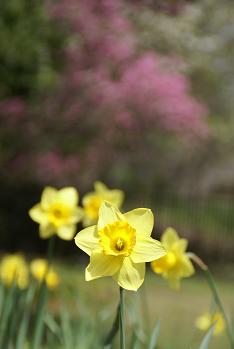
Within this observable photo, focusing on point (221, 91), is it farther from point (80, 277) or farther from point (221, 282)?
point (80, 277)

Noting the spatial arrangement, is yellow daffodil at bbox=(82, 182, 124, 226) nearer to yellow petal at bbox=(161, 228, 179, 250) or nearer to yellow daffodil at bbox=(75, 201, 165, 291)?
yellow petal at bbox=(161, 228, 179, 250)

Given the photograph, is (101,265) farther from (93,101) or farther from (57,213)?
(93,101)

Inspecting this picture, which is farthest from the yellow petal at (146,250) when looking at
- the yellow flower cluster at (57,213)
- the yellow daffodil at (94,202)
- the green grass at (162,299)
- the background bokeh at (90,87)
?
the background bokeh at (90,87)

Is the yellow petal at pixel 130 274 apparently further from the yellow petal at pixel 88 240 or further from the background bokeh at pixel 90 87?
the background bokeh at pixel 90 87

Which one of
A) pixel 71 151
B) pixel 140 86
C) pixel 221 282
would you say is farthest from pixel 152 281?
pixel 140 86

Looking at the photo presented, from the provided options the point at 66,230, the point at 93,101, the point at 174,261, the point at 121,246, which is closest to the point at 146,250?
the point at 121,246
